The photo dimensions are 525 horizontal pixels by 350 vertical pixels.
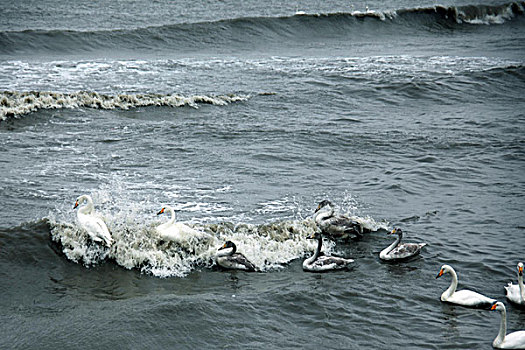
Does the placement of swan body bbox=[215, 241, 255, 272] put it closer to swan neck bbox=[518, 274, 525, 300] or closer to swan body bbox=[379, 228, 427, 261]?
swan body bbox=[379, 228, 427, 261]

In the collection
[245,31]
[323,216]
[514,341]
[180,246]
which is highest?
[245,31]

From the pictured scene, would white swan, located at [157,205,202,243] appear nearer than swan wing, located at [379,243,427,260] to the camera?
No

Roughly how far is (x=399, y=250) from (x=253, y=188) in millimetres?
4367

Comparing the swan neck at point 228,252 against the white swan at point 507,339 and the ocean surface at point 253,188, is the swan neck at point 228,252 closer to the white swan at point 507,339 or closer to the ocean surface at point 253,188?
the ocean surface at point 253,188

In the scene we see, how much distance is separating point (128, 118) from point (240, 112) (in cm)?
362

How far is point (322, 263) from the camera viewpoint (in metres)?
10.4

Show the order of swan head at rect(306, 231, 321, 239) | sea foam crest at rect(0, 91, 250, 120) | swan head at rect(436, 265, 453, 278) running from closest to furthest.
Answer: swan head at rect(436, 265, 453, 278) → swan head at rect(306, 231, 321, 239) → sea foam crest at rect(0, 91, 250, 120)

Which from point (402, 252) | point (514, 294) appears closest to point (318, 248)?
point (402, 252)

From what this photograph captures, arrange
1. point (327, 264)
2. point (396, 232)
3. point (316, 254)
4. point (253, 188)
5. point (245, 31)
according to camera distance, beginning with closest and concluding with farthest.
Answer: point (327, 264) → point (316, 254) → point (396, 232) → point (253, 188) → point (245, 31)

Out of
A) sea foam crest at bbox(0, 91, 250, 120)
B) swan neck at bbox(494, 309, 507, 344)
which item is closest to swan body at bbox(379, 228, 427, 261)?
swan neck at bbox(494, 309, 507, 344)

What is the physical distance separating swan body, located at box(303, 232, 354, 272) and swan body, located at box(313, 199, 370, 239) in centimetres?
98

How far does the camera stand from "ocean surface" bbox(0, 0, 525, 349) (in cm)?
874

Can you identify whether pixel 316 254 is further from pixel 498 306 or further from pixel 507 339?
pixel 507 339

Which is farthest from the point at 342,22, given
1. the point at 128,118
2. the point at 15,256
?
the point at 15,256
